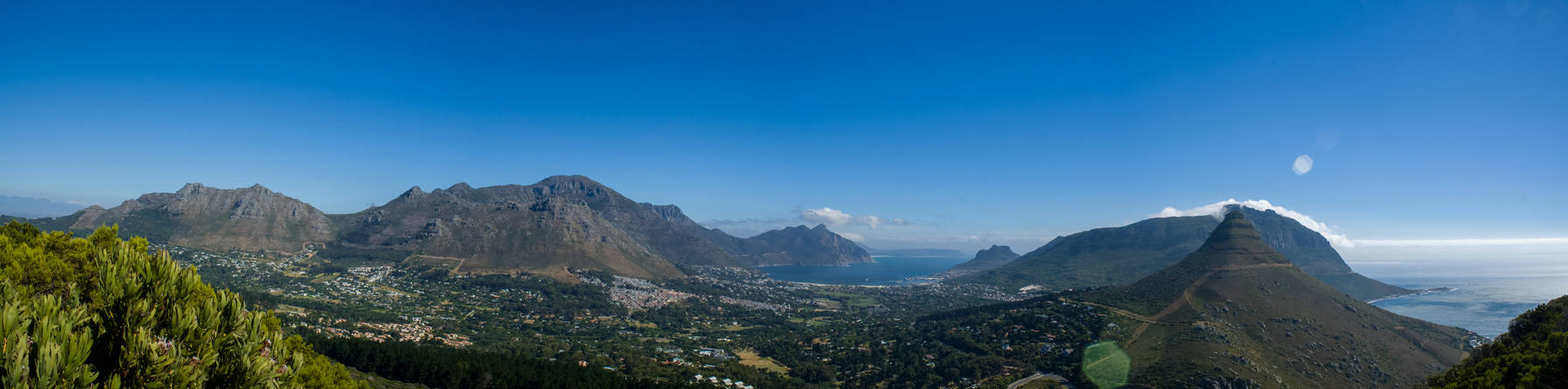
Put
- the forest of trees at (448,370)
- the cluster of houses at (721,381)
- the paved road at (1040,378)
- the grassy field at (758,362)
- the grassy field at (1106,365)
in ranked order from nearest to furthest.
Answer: the forest of trees at (448,370)
the grassy field at (1106,365)
the paved road at (1040,378)
the cluster of houses at (721,381)
the grassy field at (758,362)

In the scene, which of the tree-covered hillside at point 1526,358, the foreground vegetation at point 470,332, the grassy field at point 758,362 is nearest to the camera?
the foreground vegetation at point 470,332

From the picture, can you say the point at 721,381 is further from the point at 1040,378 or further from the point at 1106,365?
the point at 1106,365

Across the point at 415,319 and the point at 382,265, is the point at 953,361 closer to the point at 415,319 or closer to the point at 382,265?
the point at 415,319

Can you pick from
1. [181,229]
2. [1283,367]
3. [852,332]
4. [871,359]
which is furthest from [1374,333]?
[181,229]

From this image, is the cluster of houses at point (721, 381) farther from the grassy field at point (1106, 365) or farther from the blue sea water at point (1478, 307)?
the blue sea water at point (1478, 307)

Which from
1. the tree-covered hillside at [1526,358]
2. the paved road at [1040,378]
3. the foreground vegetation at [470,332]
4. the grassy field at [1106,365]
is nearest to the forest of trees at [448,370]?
the foreground vegetation at [470,332]

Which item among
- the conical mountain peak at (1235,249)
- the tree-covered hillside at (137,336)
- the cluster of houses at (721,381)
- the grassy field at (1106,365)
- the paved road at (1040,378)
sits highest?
the conical mountain peak at (1235,249)

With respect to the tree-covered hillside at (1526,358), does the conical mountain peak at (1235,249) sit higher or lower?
higher

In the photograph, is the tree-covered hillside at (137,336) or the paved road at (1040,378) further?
the paved road at (1040,378)
